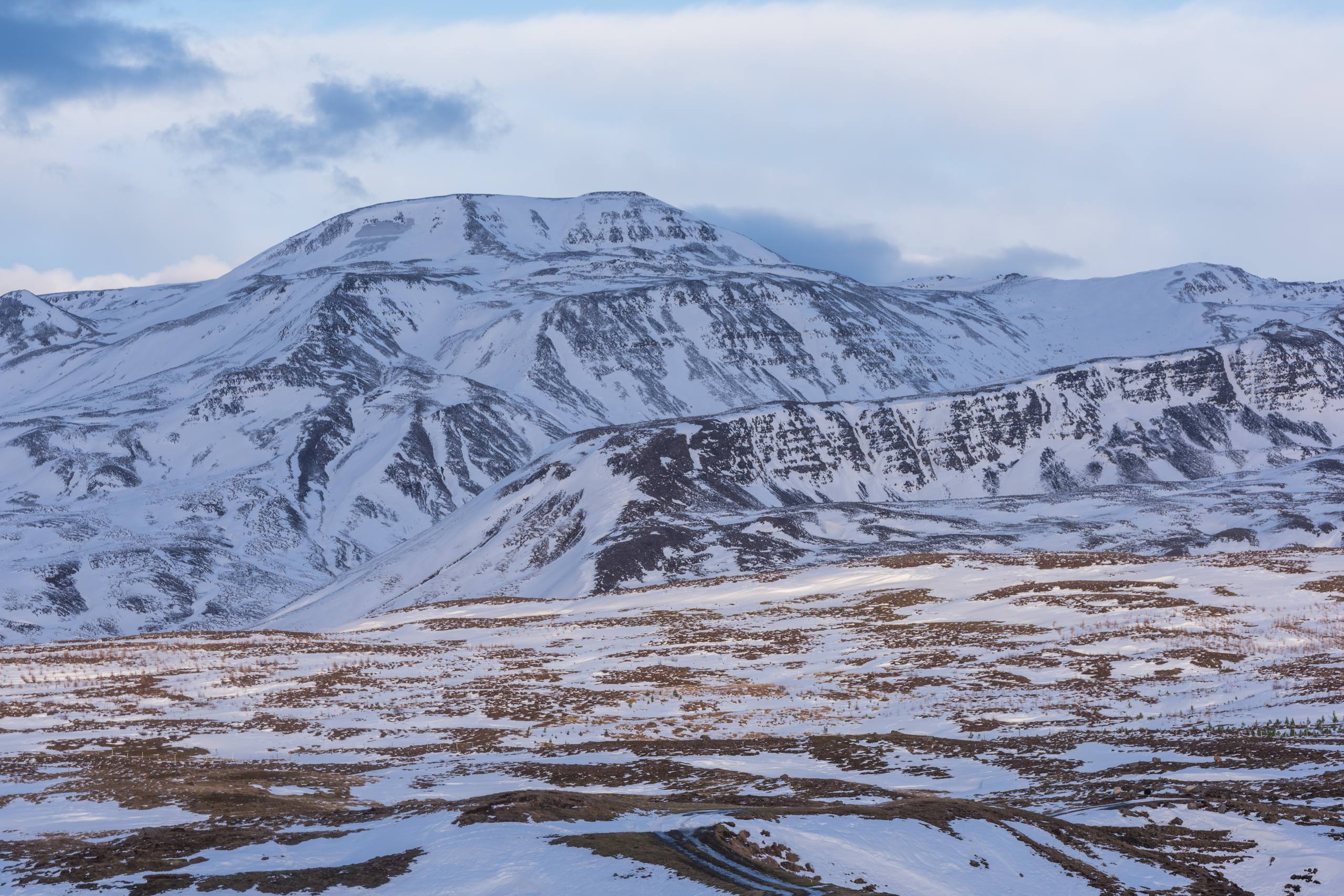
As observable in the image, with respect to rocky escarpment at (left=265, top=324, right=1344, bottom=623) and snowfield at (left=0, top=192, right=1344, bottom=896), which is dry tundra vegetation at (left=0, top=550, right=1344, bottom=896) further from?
rocky escarpment at (left=265, top=324, right=1344, bottom=623)

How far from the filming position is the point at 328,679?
4819 centimetres

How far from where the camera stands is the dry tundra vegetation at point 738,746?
17922mm

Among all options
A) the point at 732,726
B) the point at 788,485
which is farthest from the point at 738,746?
the point at 788,485

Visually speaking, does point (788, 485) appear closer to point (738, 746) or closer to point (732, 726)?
point (732, 726)

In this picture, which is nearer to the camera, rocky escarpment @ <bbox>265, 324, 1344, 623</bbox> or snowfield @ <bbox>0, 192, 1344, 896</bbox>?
snowfield @ <bbox>0, 192, 1344, 896</bbox>

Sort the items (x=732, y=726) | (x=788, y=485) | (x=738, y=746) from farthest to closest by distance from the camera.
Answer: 1. (x=788, y=485)
2. (x=732, y=726)
3. (x=738, y=746)

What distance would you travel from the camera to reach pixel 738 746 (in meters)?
32.5

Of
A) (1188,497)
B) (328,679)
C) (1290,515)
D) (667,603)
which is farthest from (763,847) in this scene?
(1188,497)

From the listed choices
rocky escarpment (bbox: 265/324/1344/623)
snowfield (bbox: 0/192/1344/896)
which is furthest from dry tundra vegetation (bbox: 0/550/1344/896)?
rocky escarpment (bbox: 265/324/1344/623)

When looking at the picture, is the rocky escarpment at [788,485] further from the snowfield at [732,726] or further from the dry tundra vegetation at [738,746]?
the dry tundra vegetation at [738,746]

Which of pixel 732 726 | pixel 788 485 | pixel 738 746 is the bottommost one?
pixel 732 726

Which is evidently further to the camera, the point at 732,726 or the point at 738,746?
the point at 732,726

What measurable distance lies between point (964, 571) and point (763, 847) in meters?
57.4

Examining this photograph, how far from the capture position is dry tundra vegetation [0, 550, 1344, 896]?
58.8ft
